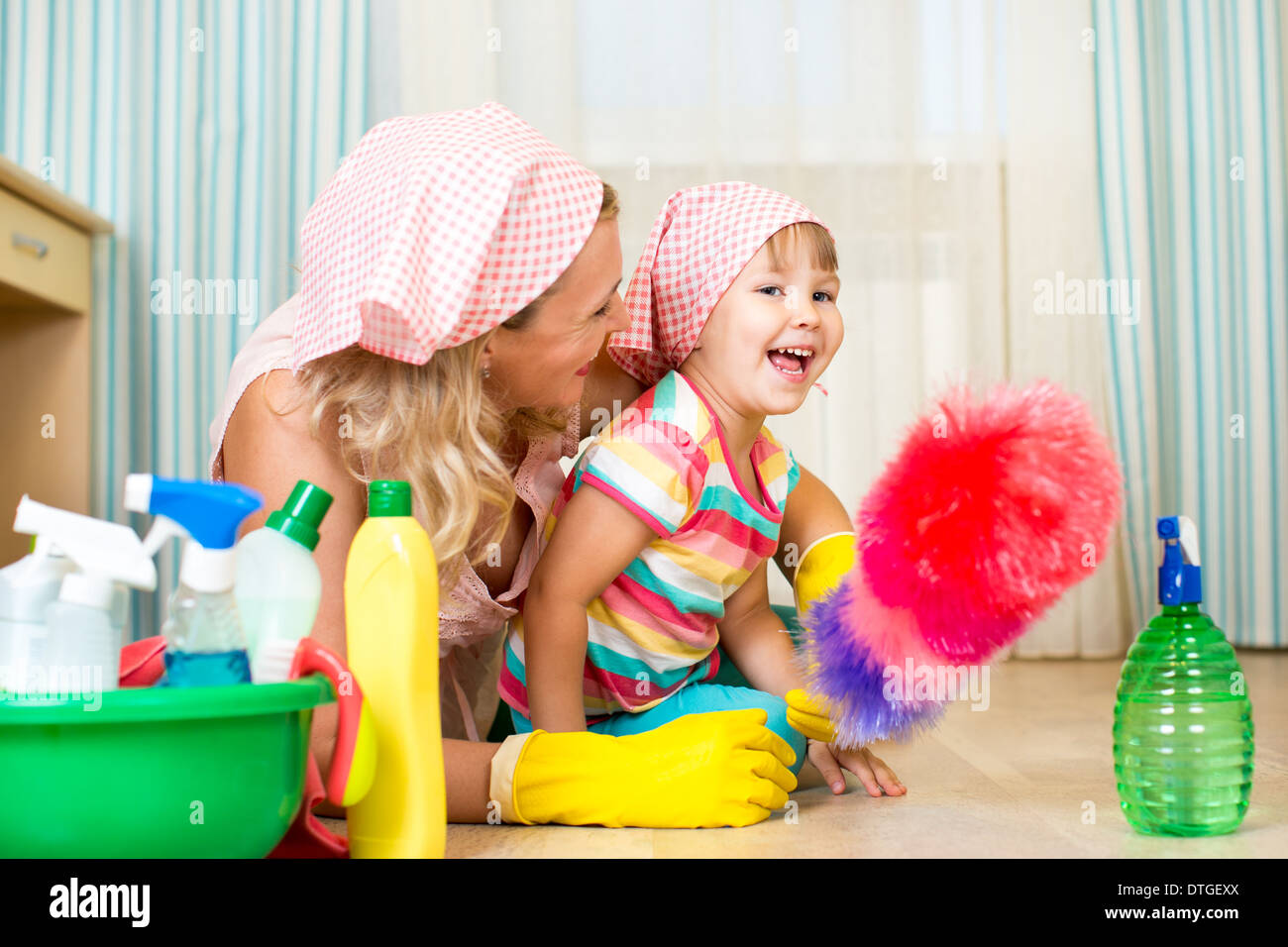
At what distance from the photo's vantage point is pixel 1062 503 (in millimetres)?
707

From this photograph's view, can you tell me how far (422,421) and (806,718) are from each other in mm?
429

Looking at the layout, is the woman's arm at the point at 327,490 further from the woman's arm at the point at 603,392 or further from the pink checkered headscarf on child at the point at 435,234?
the woman's arm at the point at 603,392

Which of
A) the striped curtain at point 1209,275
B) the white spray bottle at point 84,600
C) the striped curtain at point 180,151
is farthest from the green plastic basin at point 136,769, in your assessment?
the striped curtain at point 1209,275

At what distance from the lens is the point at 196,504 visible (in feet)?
2.01

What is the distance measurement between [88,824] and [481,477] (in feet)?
1.24

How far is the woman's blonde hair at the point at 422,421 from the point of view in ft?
2.81

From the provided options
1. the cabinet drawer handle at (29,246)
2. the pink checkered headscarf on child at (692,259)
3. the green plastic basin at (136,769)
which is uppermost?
the cabinet drawer handle at (29,246)

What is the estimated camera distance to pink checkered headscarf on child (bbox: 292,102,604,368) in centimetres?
78

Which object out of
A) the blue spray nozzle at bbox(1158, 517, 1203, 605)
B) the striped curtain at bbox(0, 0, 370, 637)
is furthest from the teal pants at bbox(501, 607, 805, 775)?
the striped curtain at bbox(0, 0, 370, 637)

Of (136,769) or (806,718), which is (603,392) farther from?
(136,769)

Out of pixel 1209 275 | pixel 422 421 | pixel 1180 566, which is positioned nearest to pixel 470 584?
pixel 422 421

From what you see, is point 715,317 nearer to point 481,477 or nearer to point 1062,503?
point 481,477

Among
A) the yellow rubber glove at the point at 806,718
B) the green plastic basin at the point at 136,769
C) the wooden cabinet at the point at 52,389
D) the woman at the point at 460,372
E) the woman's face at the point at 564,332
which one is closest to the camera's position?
the green plastic basin at the point at 136,769
